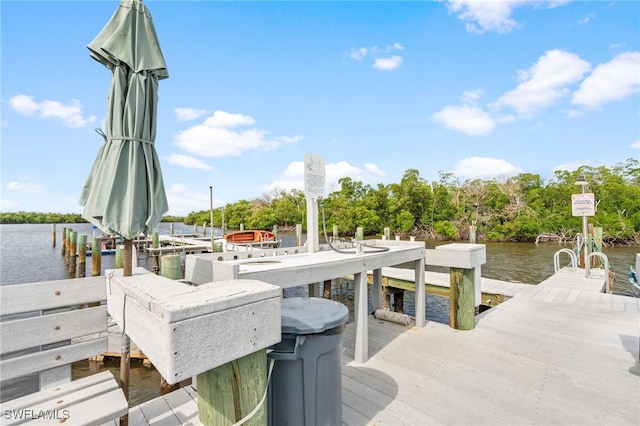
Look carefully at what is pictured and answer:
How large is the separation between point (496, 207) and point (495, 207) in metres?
0.32

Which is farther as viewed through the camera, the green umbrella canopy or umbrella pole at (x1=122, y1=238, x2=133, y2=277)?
umbrella pole at (x1=122, y1=238, x2=133, y2=277)

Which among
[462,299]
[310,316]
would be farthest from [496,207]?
[310,316]

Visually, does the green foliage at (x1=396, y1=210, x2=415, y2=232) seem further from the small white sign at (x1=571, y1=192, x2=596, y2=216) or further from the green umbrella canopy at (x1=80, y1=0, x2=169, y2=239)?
the green umbrella canopy at (x1=80, y1=0, x2=169, y2=239)

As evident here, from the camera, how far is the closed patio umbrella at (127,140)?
74.8 inches

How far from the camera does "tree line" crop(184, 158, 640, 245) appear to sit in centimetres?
2419

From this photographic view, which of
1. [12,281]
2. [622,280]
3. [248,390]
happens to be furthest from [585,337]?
[12,281]

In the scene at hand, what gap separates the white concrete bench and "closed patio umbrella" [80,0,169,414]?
9.6 inches

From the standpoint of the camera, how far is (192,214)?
76.6m

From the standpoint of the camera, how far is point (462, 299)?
396 centimetres

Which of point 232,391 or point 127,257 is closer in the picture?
point 232,391

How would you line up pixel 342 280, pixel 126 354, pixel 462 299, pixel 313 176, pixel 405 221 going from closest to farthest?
pixel 126 354
pixel 462 299
pixel 313 176
pixel 342 280
pixel 405 221

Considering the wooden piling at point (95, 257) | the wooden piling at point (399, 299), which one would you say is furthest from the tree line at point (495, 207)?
the wooden piling at point (399, 299)

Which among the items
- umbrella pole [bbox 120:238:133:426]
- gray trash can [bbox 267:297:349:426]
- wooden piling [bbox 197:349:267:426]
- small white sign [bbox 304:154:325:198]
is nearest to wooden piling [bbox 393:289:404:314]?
small white sign [bbox 304:154:325:198]

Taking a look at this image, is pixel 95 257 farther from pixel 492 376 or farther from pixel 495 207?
pixel 495 207
